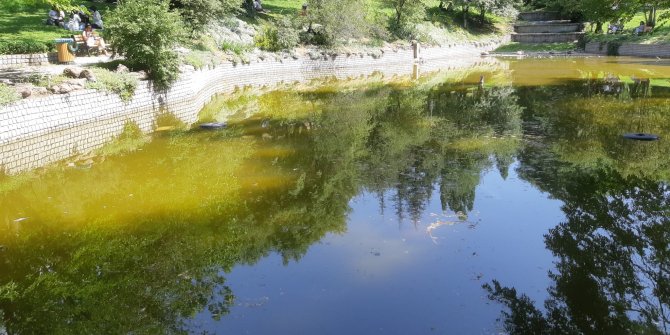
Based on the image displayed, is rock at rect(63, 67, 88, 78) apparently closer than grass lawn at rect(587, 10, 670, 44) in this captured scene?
Yes

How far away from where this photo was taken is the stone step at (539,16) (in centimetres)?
5052

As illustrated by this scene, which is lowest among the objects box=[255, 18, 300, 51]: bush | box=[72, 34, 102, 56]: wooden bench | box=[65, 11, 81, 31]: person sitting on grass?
box=[72, 34, 102, 56]: wooden bench

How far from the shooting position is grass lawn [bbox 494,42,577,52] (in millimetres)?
41719

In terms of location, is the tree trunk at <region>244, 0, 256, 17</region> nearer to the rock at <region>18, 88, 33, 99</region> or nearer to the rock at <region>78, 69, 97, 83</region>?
the rock at <region>78, 69, 97, 83</region>

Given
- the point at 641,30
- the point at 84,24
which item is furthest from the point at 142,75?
the point at 641,30

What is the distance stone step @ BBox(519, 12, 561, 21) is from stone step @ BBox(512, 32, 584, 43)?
6.15 metres

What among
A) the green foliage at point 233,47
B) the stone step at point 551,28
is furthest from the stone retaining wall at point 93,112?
the stone step at point 551,28

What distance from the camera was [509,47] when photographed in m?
44.6

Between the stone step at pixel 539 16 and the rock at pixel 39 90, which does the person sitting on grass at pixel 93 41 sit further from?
the stone step at pixel 539 16

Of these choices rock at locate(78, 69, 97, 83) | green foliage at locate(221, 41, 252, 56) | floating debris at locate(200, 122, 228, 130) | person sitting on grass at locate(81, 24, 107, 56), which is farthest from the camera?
green foliage at locate(221, 41, 252, 56)

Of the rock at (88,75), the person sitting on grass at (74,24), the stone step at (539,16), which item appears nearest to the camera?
the rock at (88,75)

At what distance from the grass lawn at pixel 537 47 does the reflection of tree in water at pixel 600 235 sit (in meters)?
31.1

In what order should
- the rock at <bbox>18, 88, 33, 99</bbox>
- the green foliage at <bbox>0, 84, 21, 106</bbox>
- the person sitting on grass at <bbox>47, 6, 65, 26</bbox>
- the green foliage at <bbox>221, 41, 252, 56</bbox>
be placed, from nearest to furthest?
the green foliage at <bbox>0, 84, 21, 106</bbox>, the rock at <bbox>18, 88, 33, 99</bbox>, the person sitting on grass at <bbox>47, 6, 65, 26</bbox>, the green foliage at <bbox>221, 41, 252, 56</bbox>

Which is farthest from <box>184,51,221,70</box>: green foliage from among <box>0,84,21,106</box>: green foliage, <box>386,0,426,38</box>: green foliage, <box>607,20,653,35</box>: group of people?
<box>607,20,653,35</box>: group of people
